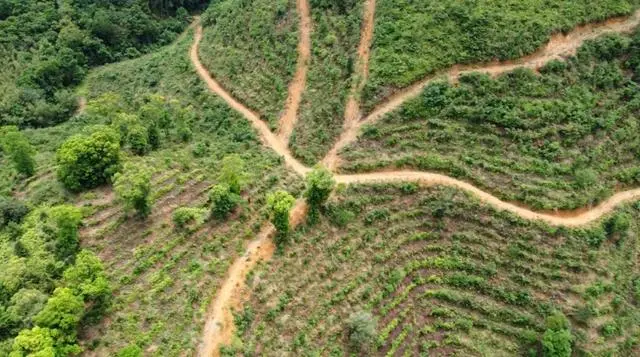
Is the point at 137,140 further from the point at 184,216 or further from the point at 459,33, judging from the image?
the point at 459,33

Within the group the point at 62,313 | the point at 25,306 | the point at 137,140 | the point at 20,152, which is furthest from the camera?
the point at 137,140

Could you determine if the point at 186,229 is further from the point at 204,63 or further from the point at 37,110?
the point at 37,110

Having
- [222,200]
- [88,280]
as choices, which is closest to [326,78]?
[222,200]

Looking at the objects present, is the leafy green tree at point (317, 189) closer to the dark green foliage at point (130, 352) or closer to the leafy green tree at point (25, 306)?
the dark green foliage at point (130, 352)

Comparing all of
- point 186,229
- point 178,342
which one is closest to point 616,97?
point 186,229

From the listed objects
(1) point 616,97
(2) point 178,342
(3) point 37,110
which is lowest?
(2) point 178,342

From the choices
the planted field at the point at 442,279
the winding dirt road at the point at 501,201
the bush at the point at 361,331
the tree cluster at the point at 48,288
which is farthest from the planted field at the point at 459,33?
the tree cluster at the point at 48,288

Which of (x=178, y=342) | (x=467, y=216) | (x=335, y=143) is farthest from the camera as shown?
(x=335, y=143)
